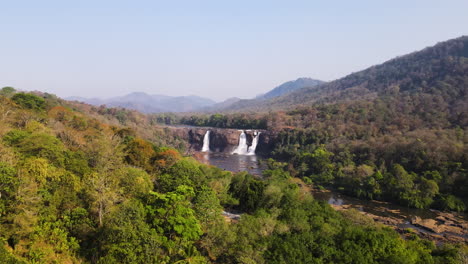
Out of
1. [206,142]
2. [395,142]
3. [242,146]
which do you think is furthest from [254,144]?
[395,142]

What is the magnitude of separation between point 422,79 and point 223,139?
6658 centimetres

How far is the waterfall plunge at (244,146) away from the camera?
238 ft

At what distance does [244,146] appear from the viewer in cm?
7381

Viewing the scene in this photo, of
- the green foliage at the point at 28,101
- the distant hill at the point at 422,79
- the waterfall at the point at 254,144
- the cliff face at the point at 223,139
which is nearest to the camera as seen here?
the green foliage at the point at 28,101

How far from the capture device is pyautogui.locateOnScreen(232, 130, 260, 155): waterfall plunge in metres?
72.5

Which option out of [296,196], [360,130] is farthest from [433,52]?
[296,196]

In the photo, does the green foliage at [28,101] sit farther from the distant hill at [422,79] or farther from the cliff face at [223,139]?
the distant hill at [422,79]

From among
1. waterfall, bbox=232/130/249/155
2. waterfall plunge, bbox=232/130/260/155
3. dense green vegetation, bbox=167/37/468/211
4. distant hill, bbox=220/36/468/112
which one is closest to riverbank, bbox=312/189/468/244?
dense green vegetation, bbox=167/37/468/211

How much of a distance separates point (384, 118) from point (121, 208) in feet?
216

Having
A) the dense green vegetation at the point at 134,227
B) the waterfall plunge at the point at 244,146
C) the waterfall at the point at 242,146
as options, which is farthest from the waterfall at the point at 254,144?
the dense green vegetation at the point at 134,227

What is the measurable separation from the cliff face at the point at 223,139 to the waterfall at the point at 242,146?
72 centimetres

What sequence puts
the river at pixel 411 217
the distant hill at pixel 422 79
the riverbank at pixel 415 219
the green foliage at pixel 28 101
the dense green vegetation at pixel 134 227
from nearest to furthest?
the dense green vegetation at pixel 134 227 < the riverbank at pixel 415 219 < the river at pixel 411 217 < the green foliage at pixel 28 101 < the distant hill at pixel 422 79

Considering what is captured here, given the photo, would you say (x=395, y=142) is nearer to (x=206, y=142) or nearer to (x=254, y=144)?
(x=254, y=144)

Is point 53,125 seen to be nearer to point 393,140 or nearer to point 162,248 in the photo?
point 162,248
